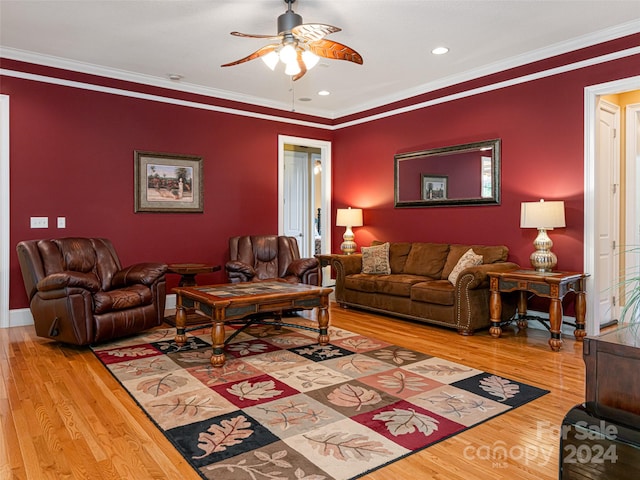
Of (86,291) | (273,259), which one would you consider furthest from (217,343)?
(273,259)

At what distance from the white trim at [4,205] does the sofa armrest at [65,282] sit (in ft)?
3.77

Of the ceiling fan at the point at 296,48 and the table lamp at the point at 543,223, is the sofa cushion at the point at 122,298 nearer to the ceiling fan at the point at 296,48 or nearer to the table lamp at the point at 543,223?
the ceiling fan at the point at 296,48

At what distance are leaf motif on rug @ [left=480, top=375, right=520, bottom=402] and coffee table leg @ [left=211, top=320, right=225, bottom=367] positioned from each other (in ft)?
6.20

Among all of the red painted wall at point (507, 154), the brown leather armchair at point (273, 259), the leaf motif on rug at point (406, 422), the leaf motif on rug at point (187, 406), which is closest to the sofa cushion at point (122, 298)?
the brown leather armchair at point (273, 259)

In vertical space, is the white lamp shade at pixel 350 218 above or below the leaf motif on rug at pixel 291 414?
above

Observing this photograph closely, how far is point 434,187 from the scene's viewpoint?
578 centimetres

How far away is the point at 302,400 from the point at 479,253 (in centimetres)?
306

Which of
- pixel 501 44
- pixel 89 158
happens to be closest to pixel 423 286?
pixel 501 44

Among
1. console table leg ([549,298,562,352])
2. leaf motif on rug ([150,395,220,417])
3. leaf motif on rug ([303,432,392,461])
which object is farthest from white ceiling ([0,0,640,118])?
leaf motif on rug ([303,432,392,461])

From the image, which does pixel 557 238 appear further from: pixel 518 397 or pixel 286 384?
pixel 286 384

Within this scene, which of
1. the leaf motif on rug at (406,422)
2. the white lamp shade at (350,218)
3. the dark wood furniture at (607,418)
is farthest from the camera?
the white lamp shade at (350,218)

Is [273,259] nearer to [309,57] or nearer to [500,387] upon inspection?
[309,57]

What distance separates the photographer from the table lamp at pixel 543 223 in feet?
13.9

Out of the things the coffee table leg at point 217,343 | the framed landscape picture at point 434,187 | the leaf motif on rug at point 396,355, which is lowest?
the leaf motif on rug at point 396,355
